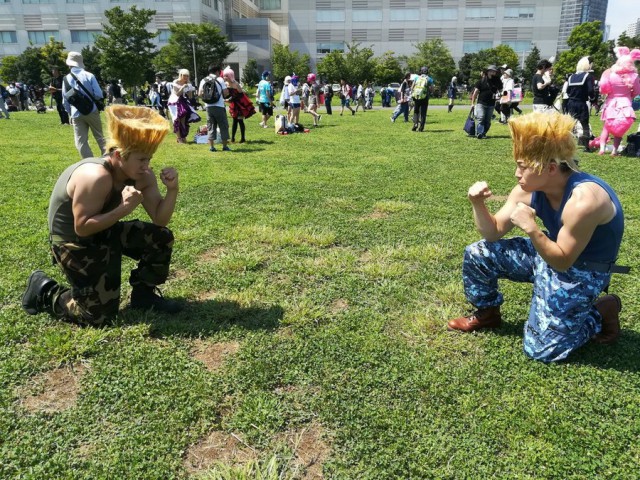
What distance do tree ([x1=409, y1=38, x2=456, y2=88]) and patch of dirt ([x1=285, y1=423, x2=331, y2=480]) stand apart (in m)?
58.4

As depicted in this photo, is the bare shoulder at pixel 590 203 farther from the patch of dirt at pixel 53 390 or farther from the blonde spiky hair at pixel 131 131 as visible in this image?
the patch of dirt at pixel 53 390

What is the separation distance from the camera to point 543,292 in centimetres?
266

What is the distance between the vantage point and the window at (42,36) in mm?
65125

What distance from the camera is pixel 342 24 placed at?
238 feet

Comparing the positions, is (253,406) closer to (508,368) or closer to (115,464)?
(115,464)

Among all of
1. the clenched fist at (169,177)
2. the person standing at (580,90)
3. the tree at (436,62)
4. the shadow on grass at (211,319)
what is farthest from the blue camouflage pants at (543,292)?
the tree at (436,62)

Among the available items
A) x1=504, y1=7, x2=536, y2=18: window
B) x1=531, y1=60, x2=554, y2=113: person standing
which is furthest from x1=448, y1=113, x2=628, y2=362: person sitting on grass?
x1=504, y1=7, x2=536, y2=18: window

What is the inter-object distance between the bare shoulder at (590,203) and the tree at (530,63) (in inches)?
2741

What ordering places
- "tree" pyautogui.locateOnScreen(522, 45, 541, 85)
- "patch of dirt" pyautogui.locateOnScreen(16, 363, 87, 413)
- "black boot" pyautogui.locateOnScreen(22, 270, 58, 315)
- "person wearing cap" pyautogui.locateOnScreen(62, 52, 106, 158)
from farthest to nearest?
"tree" pyautogui.locateOnScreen(522, 45, 541, 85), "person wearing cap" pyautogui.locateOnScreen(62, 52, 106, 158), "black boot" pyautogui.locateOnScreen(22, 270, 58, 315), "patch of dirt" pyautogui.locateOnScreen(16, 363, 87, 413)

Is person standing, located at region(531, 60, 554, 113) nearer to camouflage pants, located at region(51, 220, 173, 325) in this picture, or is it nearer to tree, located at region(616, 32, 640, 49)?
camouflage pants, located at region(51, 220, 173, 325)

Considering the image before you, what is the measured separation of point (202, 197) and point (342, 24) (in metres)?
73.8

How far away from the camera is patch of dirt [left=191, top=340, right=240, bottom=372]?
2.78 m

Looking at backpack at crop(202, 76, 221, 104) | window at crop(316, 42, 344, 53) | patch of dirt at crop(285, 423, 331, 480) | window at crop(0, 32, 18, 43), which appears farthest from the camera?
window at crop(316, 42, 344, 53)

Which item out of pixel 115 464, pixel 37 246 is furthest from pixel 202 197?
pixel 115 464
